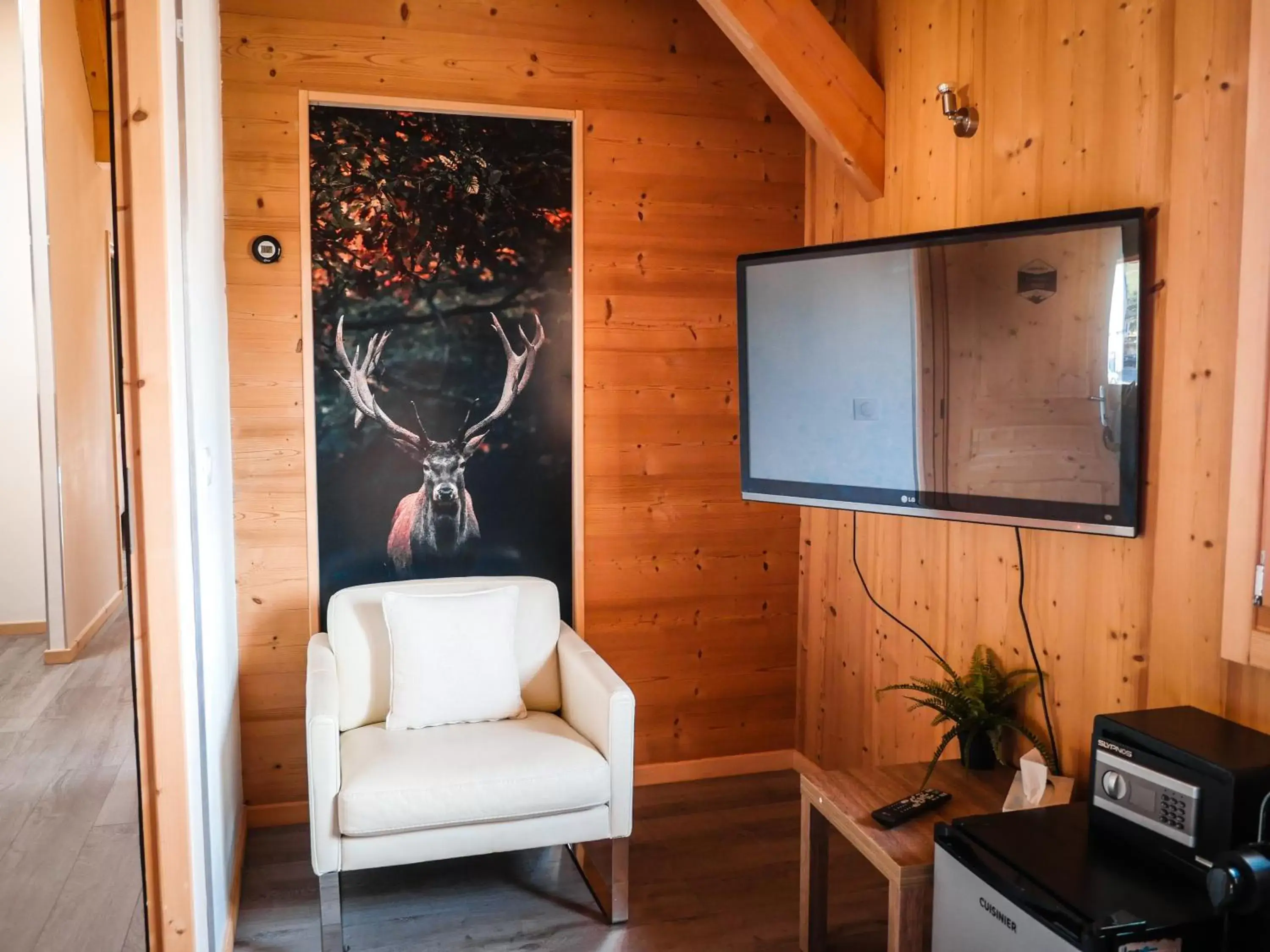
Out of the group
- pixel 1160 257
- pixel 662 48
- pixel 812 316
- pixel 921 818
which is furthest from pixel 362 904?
pixel 662 48

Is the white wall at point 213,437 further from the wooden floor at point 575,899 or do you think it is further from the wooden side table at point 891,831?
Answer: the wooden side table at point 891,831

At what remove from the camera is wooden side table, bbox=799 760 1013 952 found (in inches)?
79.0

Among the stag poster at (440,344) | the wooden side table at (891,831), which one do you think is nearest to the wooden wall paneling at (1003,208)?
the wooden side table at (891,831)

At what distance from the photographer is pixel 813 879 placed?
2447 millimetres

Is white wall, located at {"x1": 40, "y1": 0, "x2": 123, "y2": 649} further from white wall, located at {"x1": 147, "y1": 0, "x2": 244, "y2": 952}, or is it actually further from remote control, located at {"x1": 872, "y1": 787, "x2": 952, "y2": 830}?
remote control, located at {"x1": 872, "y1": 787, "x2": 952, "y2": 830}

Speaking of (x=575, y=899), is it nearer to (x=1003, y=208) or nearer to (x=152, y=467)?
(x=152, y=467)

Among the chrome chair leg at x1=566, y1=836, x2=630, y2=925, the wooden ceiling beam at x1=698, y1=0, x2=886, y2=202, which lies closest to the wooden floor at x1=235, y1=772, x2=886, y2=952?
the chrome chair leg at x1=566, y1=836, x2=630, y2=925

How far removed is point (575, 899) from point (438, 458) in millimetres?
1473

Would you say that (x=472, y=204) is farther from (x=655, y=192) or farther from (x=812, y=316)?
(x=812, y=316)

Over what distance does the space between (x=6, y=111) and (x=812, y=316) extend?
2.46 metres

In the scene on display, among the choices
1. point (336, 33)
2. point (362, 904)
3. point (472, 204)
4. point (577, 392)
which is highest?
point (336, 33)

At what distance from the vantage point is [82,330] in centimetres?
281

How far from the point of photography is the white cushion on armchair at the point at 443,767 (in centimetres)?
238

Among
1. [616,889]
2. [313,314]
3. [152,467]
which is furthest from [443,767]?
[313,314]
